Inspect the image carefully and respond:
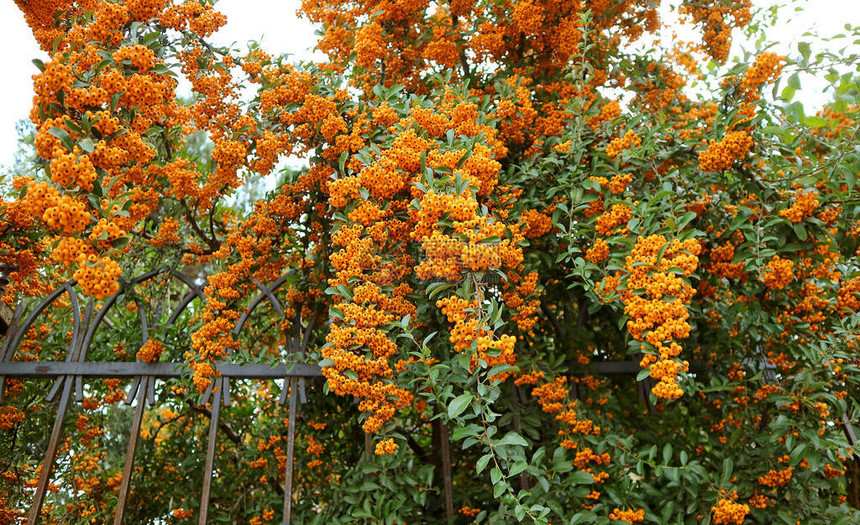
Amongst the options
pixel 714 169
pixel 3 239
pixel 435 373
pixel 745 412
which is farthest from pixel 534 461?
pixel 3 239

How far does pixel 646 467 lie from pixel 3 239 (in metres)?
3.36

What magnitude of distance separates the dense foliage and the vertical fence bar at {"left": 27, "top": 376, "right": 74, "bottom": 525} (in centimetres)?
41

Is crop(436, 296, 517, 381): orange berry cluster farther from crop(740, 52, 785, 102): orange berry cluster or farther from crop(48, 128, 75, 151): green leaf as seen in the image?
crop(740, 52, 785, 102): orange berry cluster

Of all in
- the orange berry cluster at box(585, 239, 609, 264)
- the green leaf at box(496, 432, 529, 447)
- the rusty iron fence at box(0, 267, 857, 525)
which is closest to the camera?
the green leaf at box(496, 432, 529, 447)

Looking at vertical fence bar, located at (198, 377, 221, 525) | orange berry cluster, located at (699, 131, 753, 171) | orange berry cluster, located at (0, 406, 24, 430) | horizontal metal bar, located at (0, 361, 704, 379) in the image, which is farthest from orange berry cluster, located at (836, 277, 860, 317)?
orange berry cluster, located at (0, 406, 24, 430)

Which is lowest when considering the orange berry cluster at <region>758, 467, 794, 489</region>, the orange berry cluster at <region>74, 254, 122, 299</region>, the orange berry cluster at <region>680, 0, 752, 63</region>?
the orange berry cluster at <region>758, 467, 794, 489</region>

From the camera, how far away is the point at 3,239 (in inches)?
113

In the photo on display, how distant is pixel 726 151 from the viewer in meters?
2.44

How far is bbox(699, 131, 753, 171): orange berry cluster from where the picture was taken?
7.93ft

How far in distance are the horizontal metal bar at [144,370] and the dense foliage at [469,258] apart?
9 centimetres

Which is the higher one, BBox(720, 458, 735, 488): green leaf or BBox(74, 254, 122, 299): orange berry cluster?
BBox(74, 254, 122, 299): orange berry cluster

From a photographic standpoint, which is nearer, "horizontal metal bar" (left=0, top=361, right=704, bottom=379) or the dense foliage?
the dense foliage

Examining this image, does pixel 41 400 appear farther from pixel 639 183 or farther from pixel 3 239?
pixel 639 183

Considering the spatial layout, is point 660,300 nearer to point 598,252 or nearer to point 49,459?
point 598,252
